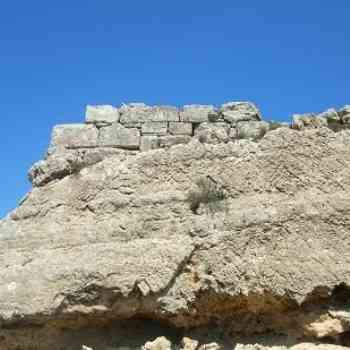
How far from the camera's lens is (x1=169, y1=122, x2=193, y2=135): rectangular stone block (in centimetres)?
582

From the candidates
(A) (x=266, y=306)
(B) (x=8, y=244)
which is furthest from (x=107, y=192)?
(A) (x=266, y=306)

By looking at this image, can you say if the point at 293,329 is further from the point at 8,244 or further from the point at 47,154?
the point at 47,154

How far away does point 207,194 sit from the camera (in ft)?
15.0

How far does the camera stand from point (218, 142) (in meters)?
5.05

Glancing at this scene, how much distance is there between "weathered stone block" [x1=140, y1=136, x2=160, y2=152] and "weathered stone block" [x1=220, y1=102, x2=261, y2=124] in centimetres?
74

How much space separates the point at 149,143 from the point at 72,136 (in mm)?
863

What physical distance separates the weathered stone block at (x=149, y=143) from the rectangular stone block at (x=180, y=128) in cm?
21

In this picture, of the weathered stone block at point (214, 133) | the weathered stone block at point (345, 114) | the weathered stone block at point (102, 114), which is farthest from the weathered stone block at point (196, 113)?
the weathered stone block at point (345, 114)

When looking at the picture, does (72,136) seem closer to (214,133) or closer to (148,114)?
(148,114)

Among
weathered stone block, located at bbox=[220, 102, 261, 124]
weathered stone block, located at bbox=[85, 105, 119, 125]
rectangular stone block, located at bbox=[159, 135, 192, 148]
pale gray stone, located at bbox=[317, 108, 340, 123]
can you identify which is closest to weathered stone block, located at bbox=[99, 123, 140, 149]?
weathered stone block, located at bbox=[85, 105, 119, 125]

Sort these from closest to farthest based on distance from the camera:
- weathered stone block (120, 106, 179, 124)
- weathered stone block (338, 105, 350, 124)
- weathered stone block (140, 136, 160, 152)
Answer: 1. weathered stone block (338, 105, 350, 124)
2. weathered stone block (140, 136, 160, 152)
3. weathered stone block (120, 106, 179, 124)

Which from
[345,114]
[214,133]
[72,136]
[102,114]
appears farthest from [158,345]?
[102,114]

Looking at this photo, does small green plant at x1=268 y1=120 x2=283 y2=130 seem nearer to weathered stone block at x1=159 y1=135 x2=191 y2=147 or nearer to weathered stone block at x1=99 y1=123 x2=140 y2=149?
weathered stone block at x1=159 y1=135 x2=191 y2=147

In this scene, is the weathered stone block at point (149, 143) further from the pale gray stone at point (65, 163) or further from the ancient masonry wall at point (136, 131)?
the pale gray stone at point (65, 163)
